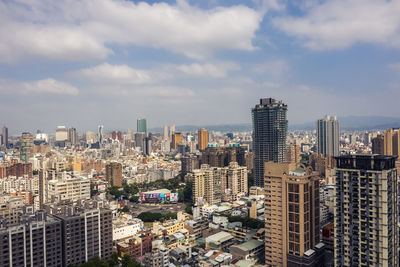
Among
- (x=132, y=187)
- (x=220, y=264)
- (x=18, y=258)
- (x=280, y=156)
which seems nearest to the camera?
(x=18, y=258)

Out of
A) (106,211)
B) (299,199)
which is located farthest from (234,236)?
(106,211)

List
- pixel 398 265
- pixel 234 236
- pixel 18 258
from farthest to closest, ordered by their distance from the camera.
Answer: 1. pixel 234 236
2. pixel 398 265
3. pixel 18 258

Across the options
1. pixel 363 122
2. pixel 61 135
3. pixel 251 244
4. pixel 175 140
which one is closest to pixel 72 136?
pixel 61 135

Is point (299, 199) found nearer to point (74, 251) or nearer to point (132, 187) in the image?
point (74, 251)

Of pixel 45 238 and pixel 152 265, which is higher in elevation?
pixel 45 238

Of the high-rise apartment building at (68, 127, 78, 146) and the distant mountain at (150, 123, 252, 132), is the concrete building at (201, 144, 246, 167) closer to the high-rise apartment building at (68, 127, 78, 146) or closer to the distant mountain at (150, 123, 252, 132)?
the high-rise apartment building at (68, 127, 78, 146)

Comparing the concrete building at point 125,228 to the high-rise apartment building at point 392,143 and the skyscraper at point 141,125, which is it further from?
the skyscraper at point 141,125

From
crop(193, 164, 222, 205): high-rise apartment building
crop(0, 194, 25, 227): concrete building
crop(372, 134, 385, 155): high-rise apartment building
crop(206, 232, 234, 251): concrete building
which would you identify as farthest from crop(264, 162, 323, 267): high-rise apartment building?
crop(372, 134, 385, 155): high-rise apartment building
